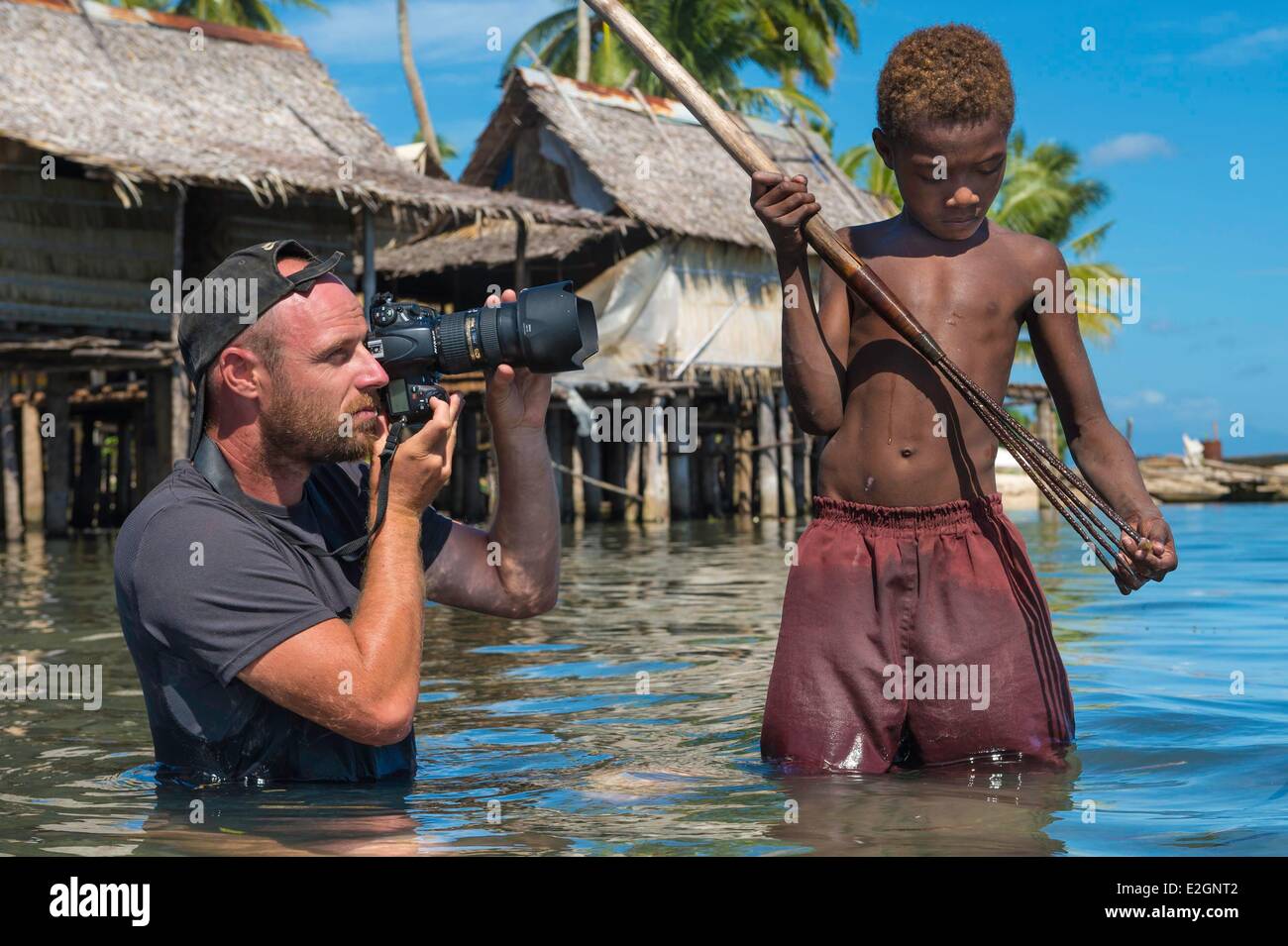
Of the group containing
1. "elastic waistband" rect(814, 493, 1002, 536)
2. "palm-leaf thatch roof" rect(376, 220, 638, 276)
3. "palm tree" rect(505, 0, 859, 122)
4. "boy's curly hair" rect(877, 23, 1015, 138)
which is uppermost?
"palm tree" rect(505, 0, 859, 122)

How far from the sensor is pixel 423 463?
321 cm

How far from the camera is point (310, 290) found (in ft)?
11.0

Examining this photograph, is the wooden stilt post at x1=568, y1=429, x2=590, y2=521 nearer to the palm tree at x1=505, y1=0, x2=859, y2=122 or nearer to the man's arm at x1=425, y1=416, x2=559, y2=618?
the palm tree at x1=505, y1=0, x2=859, y2=122

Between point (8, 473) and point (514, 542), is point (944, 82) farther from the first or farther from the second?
point (8, 473)

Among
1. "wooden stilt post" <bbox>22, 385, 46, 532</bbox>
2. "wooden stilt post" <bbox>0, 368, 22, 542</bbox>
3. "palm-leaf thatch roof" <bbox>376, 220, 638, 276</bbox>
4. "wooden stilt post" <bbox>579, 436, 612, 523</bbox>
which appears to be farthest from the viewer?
"wooden stilt post" <bbox>579, 436, 612, 523</bbox>

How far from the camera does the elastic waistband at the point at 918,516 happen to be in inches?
143

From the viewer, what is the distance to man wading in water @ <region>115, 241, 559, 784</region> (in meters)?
3.10

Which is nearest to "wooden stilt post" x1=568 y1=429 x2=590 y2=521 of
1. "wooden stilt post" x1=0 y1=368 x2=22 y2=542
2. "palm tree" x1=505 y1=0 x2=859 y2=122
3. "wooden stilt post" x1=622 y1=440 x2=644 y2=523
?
"wooden stilt post" x1=622 y1=440 x2=644 y2=523

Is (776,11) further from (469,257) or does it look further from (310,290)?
(310,290)

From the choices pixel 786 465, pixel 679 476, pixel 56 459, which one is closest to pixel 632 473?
pixel 679 476

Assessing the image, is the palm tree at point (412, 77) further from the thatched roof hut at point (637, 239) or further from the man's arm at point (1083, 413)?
the man's arm at point (1083, 413)

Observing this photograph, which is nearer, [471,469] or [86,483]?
[471,469]

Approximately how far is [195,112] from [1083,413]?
1435 centimetres
